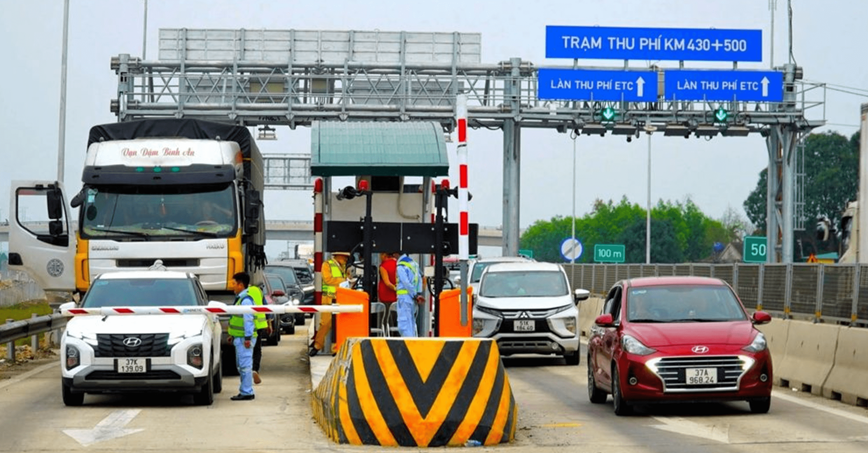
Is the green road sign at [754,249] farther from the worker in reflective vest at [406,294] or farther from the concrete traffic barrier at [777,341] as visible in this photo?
the worker in reflective vest at [406,294]

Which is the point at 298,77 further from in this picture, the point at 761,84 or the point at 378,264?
the point at 378,264

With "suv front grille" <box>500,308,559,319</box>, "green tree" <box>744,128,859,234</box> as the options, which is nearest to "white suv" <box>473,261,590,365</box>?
"suv front grille" <box>500,308,559,319</box>

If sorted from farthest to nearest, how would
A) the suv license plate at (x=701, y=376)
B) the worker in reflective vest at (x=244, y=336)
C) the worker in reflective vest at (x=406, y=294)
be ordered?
the worker in reflective vest at (x=406, y=294)
the worker in reflective vest at (x=244, y=336)
the suv license plate at (x=701, y=376)

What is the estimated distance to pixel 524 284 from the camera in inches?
1044

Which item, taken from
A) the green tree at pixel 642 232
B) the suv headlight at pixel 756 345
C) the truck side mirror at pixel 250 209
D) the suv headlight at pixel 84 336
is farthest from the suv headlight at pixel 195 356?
the green tree at pixel 642 232

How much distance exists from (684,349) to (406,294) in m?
5.31

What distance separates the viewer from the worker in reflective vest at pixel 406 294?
20.1 meters

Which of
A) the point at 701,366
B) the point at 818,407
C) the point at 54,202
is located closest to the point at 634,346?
the point at 701,366

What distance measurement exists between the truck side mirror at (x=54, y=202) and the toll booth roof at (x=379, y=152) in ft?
13.1

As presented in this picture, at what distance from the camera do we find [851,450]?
12805 millimetres

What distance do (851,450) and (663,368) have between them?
3.18m

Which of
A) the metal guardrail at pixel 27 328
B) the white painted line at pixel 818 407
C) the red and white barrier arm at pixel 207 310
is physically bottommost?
the white painted line at pixel 818 407

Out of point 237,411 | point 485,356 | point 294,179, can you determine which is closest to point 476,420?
point 485,356

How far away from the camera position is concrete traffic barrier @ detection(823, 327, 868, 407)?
1723 cm
